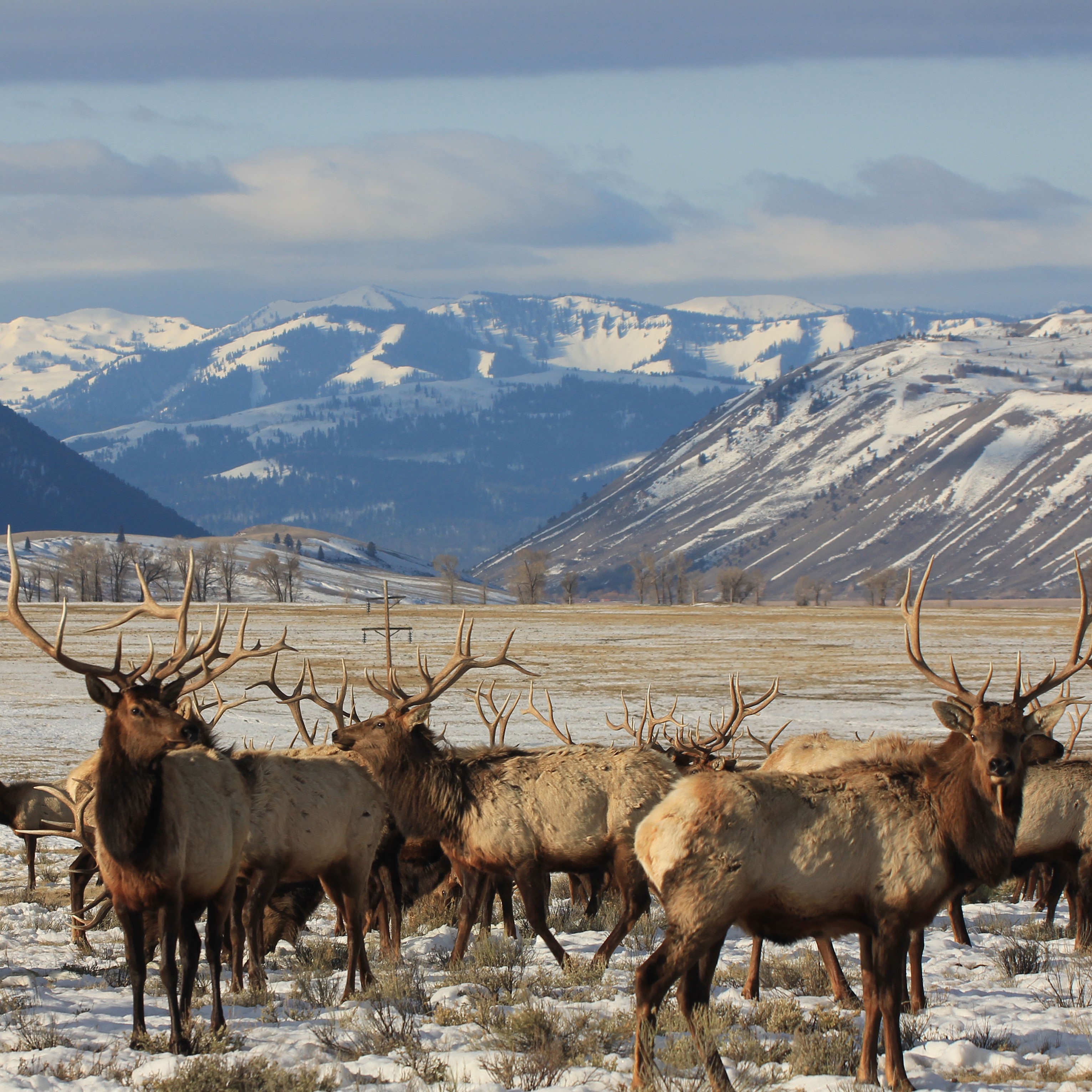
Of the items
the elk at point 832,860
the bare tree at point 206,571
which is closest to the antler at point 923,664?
the elk at point 832,860

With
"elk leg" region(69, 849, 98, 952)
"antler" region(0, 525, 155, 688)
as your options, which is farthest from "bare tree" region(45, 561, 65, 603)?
"antler" region(0, 525, 155, 688)

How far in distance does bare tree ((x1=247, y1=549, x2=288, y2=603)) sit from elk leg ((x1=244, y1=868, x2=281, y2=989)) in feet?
537

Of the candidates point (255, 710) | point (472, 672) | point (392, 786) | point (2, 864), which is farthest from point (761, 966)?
point (472, 672)

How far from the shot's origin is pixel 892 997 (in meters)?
7.76

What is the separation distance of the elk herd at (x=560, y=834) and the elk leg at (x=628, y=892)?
2 cm

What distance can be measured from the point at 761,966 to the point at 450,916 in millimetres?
3804

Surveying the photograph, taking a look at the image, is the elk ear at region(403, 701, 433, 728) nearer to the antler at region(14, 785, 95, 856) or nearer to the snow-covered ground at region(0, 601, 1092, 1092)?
the snow-covered ground at region(0, 601, 1092, 1092)

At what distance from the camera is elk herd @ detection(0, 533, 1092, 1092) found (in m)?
8.02

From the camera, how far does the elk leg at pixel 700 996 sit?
25.4 feet

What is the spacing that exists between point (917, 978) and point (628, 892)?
2581 millimetres

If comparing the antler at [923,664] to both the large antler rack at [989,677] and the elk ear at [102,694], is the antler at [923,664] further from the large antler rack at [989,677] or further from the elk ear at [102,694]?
the elk ear at [102,694]

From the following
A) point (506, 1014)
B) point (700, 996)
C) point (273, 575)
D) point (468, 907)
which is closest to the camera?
point (700, 996)

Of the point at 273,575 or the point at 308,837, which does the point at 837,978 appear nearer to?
the point at 308,837

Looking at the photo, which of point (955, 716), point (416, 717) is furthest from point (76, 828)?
point (955, 716)
